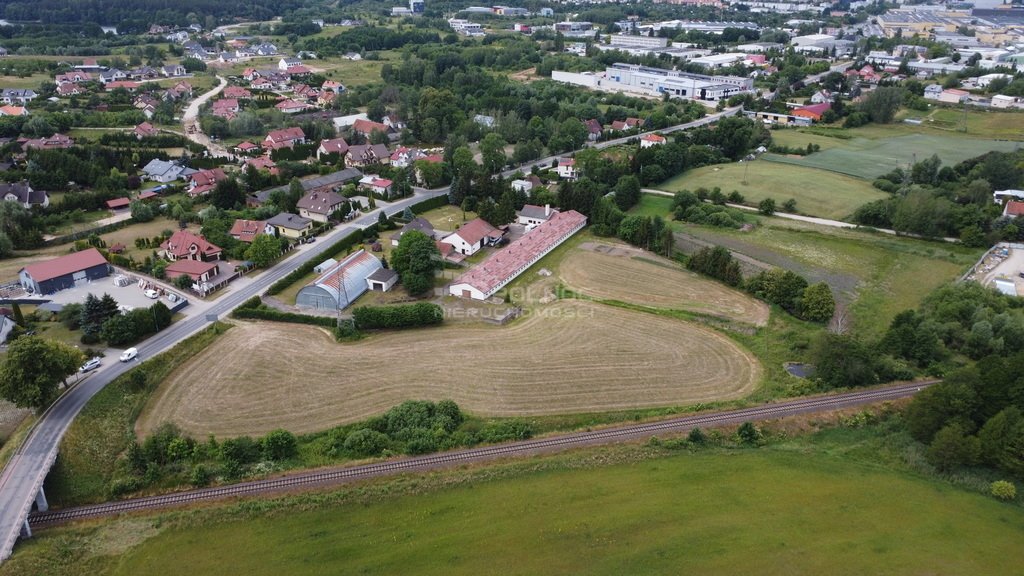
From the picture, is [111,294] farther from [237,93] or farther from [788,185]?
[237,93]

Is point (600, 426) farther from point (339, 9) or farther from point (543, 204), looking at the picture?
point (339, 9)

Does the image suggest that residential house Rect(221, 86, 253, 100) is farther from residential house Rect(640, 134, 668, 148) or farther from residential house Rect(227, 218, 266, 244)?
residential house Rect(640, 134, 668, 148)

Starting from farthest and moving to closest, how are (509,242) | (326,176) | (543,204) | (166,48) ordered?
(166,48) < (326,176) < (543,204) < (509,242)

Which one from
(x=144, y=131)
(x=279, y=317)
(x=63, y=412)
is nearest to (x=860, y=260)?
(x=279, y=317)

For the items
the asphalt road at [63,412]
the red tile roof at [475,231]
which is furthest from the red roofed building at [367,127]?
the red tile roof at [475,231]

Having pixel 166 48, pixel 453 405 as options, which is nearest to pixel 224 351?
pixel 453 405

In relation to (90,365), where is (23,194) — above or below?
above
